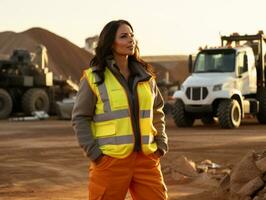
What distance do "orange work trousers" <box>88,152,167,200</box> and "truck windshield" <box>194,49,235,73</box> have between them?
15952 millimetres

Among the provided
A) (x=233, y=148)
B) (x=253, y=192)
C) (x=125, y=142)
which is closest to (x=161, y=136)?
(x=125, y=142)

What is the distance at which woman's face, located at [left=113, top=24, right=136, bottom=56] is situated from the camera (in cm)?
416

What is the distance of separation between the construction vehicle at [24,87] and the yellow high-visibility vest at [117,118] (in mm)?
24797

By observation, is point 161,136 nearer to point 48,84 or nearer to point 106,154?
point 106,154

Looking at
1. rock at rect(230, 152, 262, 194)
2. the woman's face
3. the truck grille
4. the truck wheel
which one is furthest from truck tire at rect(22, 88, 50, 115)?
the woman's face

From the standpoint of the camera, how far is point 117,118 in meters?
4.04

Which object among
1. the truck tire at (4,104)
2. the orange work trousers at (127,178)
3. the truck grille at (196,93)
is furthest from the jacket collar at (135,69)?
the truck tire at (4,104)

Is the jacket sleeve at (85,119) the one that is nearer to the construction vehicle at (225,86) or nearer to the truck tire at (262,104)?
the construction vehicle at (225,86)

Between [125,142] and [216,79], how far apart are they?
15.7 meters

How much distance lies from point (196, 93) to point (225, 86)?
86cm

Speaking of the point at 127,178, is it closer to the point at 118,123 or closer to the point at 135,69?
the point at 118,123

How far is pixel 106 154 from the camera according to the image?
4043mm

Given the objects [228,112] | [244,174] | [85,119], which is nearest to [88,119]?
[85,119]

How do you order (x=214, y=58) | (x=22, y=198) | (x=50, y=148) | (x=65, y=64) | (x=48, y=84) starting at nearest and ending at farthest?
(x=22, y=198)
(x=50, y=148)
(x=214, y=58)
(x=48, y=84)
(x=65, y=64)
